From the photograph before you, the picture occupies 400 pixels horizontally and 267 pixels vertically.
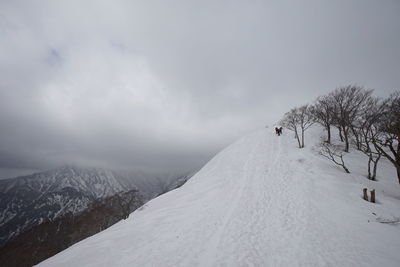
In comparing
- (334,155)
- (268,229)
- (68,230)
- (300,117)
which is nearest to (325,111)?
(300,117)

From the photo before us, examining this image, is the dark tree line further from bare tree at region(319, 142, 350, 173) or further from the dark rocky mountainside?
the dark rocky mountainside

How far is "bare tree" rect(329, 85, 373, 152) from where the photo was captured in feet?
102

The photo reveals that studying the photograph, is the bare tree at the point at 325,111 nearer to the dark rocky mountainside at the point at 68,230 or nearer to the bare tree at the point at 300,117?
the bare tree at the point at 300,117

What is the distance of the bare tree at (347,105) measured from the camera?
3106 centimetres

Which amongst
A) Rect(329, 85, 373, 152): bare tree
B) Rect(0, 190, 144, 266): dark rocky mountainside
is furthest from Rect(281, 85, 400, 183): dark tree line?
Rect(0, 190, 144, 266): dark rocky mountainside

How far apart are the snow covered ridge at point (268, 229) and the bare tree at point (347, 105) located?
456 inches

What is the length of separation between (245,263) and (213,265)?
1577mm

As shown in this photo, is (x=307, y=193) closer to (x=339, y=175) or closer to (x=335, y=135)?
(x=339, y=175)

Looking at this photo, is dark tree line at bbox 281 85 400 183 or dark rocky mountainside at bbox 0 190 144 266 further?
dark rocky mountainside at bbox 0 190 144 266

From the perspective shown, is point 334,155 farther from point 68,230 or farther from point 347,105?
point 68,230

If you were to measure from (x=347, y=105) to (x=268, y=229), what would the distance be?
32.6 m

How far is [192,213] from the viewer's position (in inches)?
624

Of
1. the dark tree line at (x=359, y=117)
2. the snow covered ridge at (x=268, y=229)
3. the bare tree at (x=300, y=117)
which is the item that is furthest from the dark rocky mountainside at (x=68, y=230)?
the dark tree line at (x=359, y=117)

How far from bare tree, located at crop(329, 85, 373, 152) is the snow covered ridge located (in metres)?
11.6
